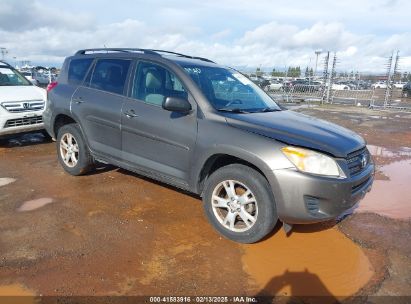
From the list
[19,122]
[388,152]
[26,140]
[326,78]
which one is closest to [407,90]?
[326,78]

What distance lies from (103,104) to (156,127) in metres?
1.05

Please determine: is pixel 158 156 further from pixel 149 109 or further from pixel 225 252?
pixel 225 252

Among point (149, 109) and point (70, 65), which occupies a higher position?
point (70, 65)

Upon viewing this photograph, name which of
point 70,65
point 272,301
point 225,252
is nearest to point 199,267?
point 225,252

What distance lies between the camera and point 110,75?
5055 millimetres

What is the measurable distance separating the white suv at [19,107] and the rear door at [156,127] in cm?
379

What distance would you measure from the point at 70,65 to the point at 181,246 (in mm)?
3511

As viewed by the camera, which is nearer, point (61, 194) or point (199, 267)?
point (199, 267)

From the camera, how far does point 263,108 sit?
4.66m

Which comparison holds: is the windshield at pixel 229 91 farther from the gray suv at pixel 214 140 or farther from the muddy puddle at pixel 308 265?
the muddy puddle at pixel 308 265

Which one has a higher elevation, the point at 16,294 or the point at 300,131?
the point at 300,131

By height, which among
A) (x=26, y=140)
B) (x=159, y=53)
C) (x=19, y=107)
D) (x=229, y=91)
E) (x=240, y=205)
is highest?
(x=159, y=53)

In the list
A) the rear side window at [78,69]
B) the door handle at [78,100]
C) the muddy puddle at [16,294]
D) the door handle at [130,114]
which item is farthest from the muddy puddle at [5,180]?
the muddy puddle at [16,294]

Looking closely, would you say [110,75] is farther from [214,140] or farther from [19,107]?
[19,107]
